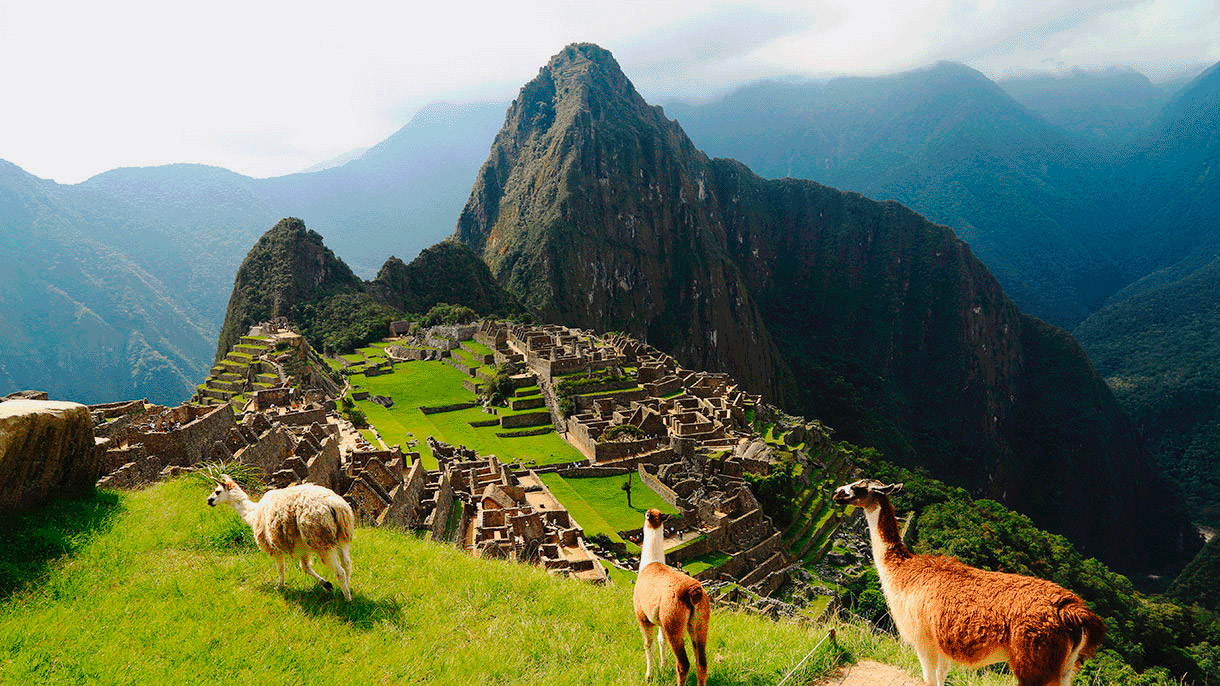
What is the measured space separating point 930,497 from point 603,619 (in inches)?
1688

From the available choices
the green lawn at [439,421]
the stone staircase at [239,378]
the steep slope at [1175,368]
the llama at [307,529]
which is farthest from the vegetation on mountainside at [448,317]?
the steep slope at [1175,368]

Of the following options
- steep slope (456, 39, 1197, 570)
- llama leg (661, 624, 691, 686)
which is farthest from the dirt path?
steep slope (456, 39, 1197, 570)

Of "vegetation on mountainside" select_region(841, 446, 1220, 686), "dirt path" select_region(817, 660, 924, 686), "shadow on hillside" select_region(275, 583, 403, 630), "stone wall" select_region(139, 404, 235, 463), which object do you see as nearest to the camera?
"dirt path" select_region(817, 660, 924, 686)

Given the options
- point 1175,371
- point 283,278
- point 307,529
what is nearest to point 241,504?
point 307,529

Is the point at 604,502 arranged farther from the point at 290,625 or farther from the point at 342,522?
the point at 290,625

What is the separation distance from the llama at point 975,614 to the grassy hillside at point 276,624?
4.42ft

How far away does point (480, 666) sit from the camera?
217 inches

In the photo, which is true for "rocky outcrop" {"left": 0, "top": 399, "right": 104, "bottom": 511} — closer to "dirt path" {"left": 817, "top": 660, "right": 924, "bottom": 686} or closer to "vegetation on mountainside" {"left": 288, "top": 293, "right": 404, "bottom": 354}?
"dirt path" {"left": 817, "top": 660, "right": 924, "bottom": 686}

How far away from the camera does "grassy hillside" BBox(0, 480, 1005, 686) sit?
196 inches

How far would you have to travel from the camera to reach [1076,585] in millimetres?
36375

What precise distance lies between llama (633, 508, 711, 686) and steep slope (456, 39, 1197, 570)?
4013 inches

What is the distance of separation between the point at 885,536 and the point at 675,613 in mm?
1755

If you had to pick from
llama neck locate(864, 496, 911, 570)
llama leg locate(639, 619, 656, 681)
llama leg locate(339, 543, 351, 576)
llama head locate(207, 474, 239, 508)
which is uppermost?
llama neck locate(864, 496, 911, 570)

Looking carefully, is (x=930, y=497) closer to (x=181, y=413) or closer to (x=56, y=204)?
(x=181, y=413)
